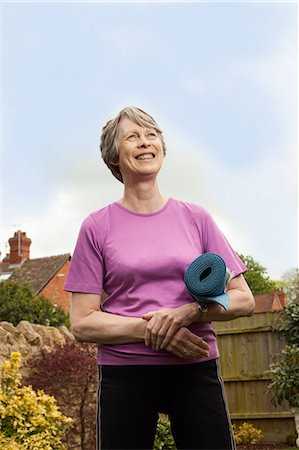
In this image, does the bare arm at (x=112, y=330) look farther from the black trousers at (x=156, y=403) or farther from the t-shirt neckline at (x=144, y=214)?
the t-shirt neckline at (x=144, y=214)

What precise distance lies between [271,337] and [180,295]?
7.15 meters

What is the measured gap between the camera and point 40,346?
7.67 m

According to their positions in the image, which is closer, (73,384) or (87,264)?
(87,264)

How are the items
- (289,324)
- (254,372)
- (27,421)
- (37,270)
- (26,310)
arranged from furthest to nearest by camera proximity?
(37,270), (26,310), (254,372), (289,324), (27,421)

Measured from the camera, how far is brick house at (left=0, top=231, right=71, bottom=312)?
Result: 79.0 feet

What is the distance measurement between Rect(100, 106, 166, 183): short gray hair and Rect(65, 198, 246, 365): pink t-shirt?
0.16m

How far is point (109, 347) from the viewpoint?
6.40 ft

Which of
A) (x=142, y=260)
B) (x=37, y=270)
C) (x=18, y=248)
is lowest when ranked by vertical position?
(x=142, y=260)

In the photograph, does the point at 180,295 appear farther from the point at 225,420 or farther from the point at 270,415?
the point at 270,415

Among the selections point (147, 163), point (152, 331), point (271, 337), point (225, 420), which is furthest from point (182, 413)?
point (271, 337)

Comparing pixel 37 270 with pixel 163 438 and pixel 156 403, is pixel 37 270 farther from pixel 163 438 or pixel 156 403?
pixel 156 403

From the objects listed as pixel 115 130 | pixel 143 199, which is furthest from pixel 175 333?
pixel 115 130

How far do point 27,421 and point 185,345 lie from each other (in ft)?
14.0

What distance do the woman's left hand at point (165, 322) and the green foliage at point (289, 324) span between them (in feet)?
21.9
